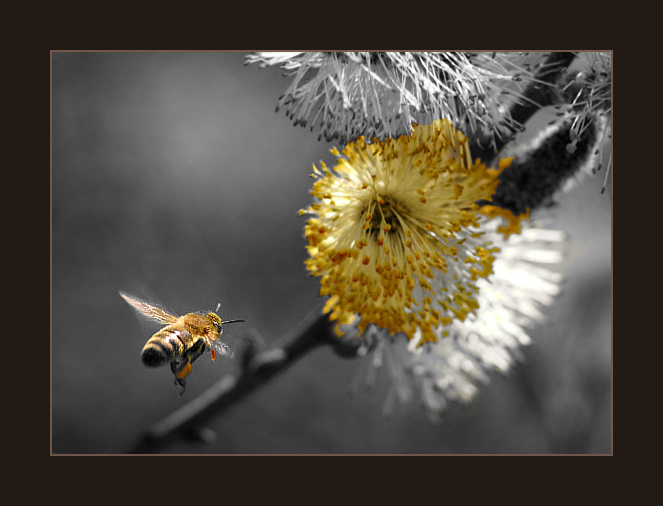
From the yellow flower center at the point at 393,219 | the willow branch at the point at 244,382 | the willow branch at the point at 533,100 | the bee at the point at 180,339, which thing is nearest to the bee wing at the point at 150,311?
the bee at the point at 180,339

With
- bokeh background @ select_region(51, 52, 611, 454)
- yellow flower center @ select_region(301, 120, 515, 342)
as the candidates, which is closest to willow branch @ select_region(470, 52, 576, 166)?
yellow flower center @ select_region(301, 120, 515, 342)

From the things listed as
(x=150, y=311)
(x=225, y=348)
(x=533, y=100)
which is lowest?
(x=225, y=348)

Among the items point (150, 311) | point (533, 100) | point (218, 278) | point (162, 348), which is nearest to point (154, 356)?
point (162, 348)

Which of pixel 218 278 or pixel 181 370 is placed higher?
pixel 218 278

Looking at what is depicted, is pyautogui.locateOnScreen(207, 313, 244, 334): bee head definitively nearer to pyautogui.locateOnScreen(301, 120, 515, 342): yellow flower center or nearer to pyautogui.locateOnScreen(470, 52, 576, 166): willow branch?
pyautogui.locateOnScreen(301, 120, 515, 342): yellow flower center

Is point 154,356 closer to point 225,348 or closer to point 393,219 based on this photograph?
point 225,348

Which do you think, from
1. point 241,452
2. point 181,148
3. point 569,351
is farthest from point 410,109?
point 241,452
